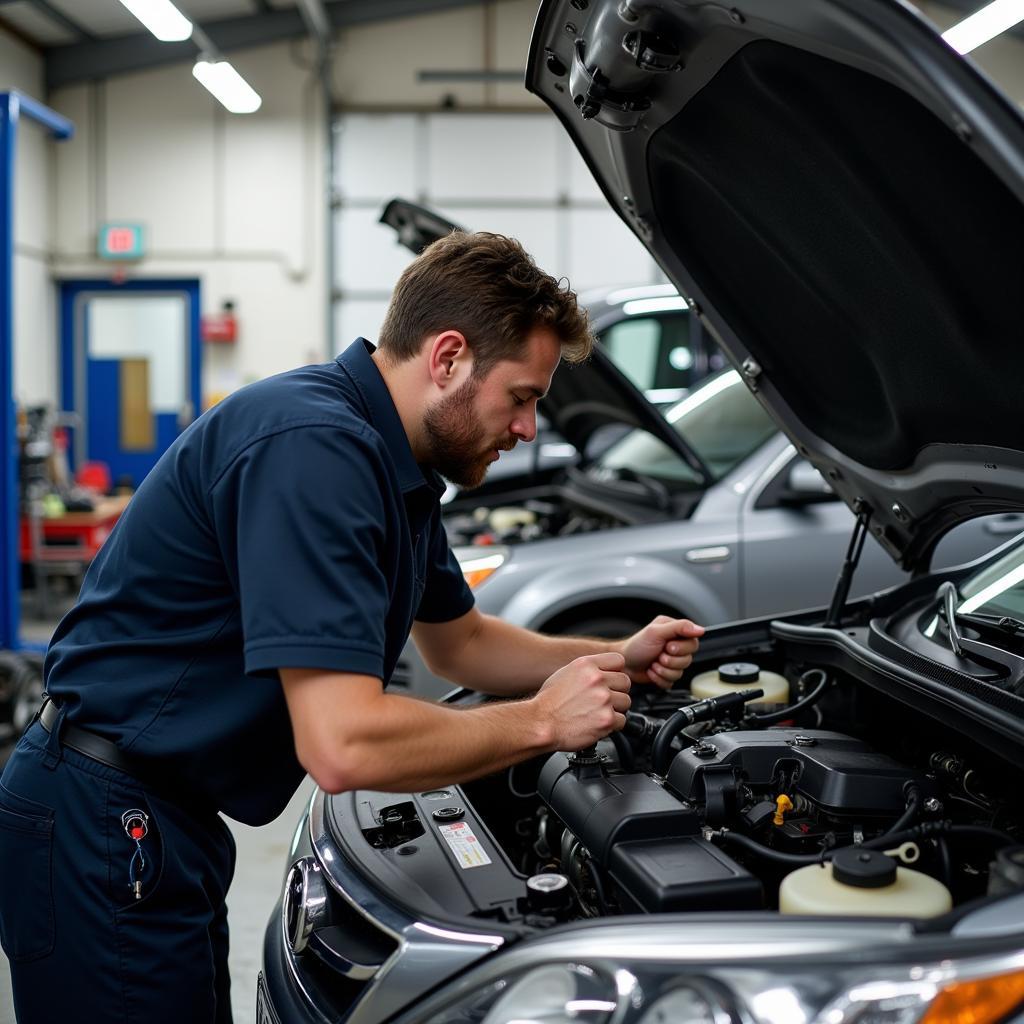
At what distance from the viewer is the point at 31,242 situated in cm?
1045

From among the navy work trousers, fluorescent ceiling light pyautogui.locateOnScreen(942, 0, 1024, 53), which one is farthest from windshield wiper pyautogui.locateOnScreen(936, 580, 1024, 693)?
fluorescent ceiling light pyautogui.locateOnScreen(942, 0, 1024, 53)

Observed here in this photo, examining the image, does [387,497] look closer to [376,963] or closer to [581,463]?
[376,963]

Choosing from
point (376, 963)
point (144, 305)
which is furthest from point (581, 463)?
point (144, 305)

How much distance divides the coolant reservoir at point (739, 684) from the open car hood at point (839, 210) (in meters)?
0.38

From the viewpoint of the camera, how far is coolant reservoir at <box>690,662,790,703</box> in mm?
1999

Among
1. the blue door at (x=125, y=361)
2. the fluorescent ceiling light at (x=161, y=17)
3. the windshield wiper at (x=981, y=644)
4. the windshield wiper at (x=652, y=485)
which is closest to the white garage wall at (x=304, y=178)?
the blue door at (x=125, y=361)

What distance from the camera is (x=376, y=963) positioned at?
129 centimetres

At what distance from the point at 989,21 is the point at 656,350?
281 cm

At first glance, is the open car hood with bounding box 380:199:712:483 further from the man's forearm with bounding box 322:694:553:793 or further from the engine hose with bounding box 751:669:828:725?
the man's forearm with bounding box 322:694:553:793

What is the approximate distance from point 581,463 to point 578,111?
296cm

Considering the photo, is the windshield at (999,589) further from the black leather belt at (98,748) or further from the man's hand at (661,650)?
the black leather belt at (98,748)

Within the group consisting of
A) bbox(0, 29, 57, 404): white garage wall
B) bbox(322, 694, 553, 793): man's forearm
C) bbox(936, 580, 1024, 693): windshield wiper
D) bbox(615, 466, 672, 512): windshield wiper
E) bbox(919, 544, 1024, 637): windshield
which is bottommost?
bbox(322, 694, 553, 793): man's forearm

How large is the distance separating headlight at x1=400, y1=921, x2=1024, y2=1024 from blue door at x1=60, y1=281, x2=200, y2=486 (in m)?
10.5

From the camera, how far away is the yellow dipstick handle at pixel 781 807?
1.53 metres
